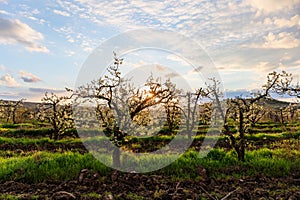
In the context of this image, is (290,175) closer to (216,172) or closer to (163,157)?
(216,172)

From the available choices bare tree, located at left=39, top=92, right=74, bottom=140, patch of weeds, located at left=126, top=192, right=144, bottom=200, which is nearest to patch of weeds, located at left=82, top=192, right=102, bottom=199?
patch of weeds, located at left=126, top=192, right=144, bottom=200

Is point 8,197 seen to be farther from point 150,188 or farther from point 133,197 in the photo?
point 150,188

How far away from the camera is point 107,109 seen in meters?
10.5

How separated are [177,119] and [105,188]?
1805 centimetres

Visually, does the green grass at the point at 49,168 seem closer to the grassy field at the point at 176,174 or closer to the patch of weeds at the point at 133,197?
the grassy field at the point at 176,174

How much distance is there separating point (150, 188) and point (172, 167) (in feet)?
6.50

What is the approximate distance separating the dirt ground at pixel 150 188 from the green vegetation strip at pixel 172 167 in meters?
0.42

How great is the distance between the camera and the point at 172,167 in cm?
1028

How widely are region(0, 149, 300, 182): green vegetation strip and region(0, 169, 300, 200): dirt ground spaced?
42 centimetres

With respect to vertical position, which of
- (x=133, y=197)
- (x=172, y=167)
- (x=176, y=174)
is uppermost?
(x=172, y=167)

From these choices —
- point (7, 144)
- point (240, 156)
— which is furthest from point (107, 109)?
point (7, 144)

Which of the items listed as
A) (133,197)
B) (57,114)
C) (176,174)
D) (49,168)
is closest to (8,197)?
(49,168)

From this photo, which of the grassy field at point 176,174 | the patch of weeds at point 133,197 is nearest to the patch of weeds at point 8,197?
the grassy field at point 176,174

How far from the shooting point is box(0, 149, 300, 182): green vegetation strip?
9.62m
